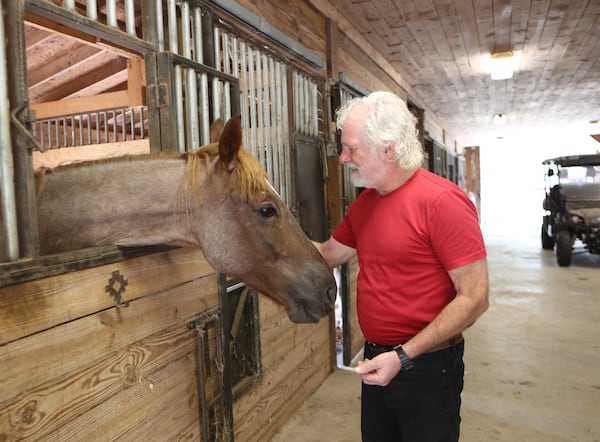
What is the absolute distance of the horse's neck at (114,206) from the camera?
1.43m

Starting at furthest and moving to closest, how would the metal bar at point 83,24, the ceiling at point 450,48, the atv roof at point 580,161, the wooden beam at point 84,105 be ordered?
the atv roof at point 580,161
the ceiling at point 450,48
the wooden beam at point 84,105
the metal bar at point 83,24

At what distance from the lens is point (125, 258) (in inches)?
57.2

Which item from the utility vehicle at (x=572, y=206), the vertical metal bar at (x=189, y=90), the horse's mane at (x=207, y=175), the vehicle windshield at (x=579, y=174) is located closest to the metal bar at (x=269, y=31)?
the vertical metal bar at (x=189, y=90)

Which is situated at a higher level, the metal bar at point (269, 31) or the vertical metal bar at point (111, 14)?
the metal bar at point (269, 31)

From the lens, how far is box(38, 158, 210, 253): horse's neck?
1.43 meters

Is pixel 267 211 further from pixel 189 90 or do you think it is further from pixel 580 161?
pixel 580 161

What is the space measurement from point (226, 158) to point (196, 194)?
5.6 inches

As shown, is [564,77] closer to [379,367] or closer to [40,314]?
[379,367]

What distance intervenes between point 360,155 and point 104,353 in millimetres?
959

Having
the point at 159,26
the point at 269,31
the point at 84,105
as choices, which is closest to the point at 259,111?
the point at 269,31

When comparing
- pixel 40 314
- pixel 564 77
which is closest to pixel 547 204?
pixel 564 77

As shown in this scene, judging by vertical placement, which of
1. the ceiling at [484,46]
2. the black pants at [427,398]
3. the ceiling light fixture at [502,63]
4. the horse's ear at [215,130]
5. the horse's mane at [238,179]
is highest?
the ceiling at [484,46]

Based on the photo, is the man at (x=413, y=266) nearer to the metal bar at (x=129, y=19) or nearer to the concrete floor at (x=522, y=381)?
the metal bar at (x=129, y=19)

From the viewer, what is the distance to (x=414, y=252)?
139cm
